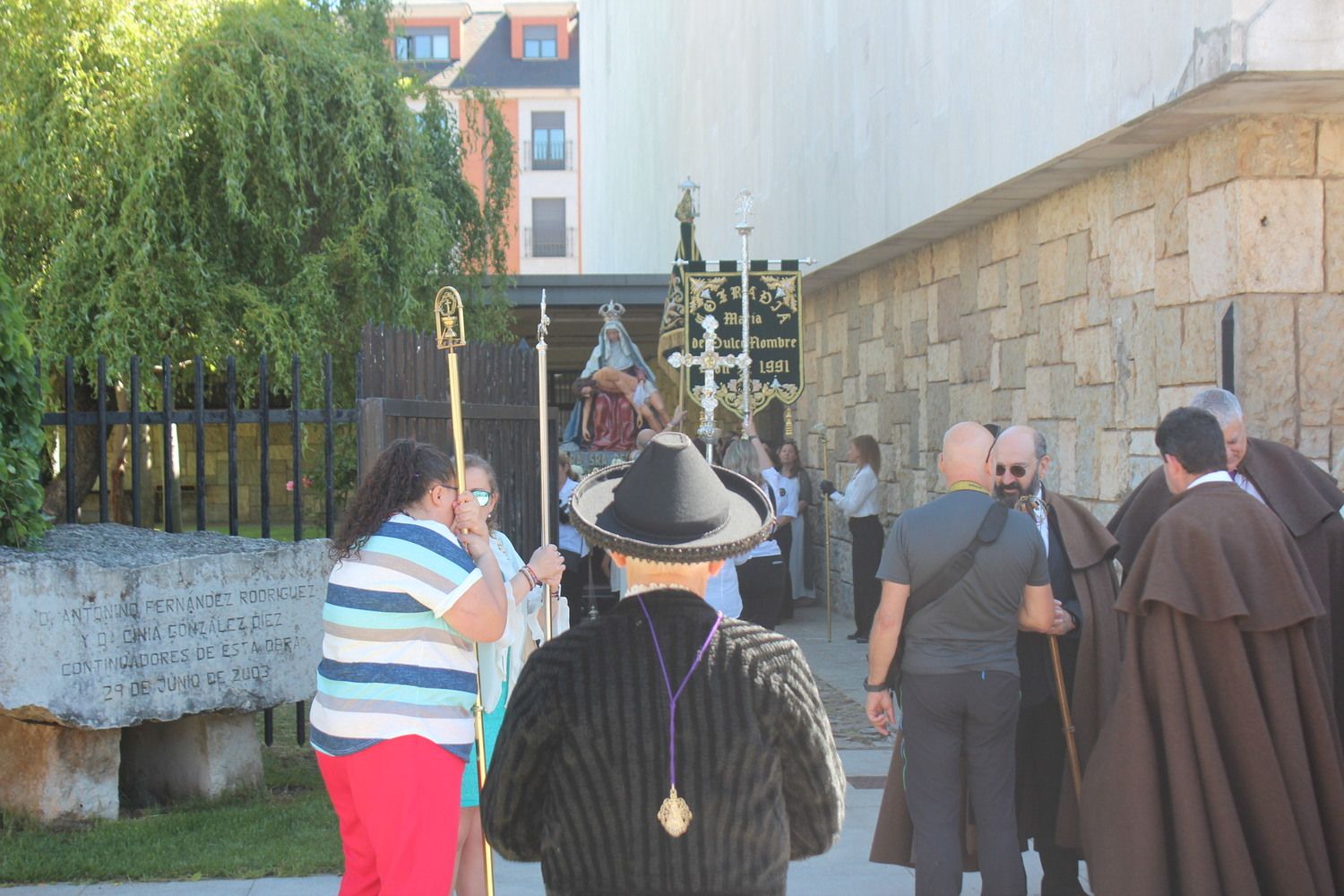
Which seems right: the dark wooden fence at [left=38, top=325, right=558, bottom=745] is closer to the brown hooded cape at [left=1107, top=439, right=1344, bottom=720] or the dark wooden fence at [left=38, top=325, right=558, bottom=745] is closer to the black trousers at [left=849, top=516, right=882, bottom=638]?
the brown hooded cape at [left=1107, top=439, right=1344, bottom=720]

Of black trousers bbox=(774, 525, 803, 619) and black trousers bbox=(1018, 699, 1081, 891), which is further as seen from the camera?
black trousers bbox=(774, 525, 803, 619)

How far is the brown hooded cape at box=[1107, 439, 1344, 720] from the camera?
4.77m

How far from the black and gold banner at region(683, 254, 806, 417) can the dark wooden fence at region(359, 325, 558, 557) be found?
3.32 m

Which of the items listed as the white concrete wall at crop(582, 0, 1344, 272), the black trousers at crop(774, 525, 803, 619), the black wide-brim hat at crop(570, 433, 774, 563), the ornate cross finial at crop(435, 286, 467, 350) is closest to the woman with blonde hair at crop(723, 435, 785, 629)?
the black trousers at crop(774, 525, 803, 619)

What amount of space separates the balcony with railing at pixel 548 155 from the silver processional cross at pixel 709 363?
41897 millimetres

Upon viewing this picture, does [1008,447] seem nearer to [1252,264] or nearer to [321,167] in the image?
[1252,264]

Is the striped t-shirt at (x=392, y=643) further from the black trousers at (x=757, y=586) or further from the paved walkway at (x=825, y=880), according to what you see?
the black trousers at (x=757, y=586)

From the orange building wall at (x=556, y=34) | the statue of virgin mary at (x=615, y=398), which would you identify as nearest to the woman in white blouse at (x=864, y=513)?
the statue of virgin mary at (x=615, y=398)

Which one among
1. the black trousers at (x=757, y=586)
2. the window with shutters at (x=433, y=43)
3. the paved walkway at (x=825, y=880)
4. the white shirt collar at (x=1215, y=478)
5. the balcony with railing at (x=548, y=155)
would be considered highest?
the window with shutters at (x=433, y=43)

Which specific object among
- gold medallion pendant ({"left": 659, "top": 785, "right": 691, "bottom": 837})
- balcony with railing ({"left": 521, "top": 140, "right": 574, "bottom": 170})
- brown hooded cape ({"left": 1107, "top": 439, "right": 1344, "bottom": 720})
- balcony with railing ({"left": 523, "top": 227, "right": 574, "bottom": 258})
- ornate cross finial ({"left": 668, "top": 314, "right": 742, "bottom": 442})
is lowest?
gold medallion pendant ({"left": 659, "top": 785, "right": 691, "bottom": 837})

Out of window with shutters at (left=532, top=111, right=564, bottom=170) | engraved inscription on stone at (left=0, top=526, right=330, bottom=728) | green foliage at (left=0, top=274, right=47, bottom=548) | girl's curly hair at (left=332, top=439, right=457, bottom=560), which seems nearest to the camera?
girl's curly hair at (left=332, top=439, right=457, bottom=560)

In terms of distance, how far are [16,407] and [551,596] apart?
8.53 ft

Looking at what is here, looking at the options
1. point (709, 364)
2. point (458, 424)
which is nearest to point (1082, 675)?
point (458, 424)

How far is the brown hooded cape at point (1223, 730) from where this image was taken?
4.13 meters
